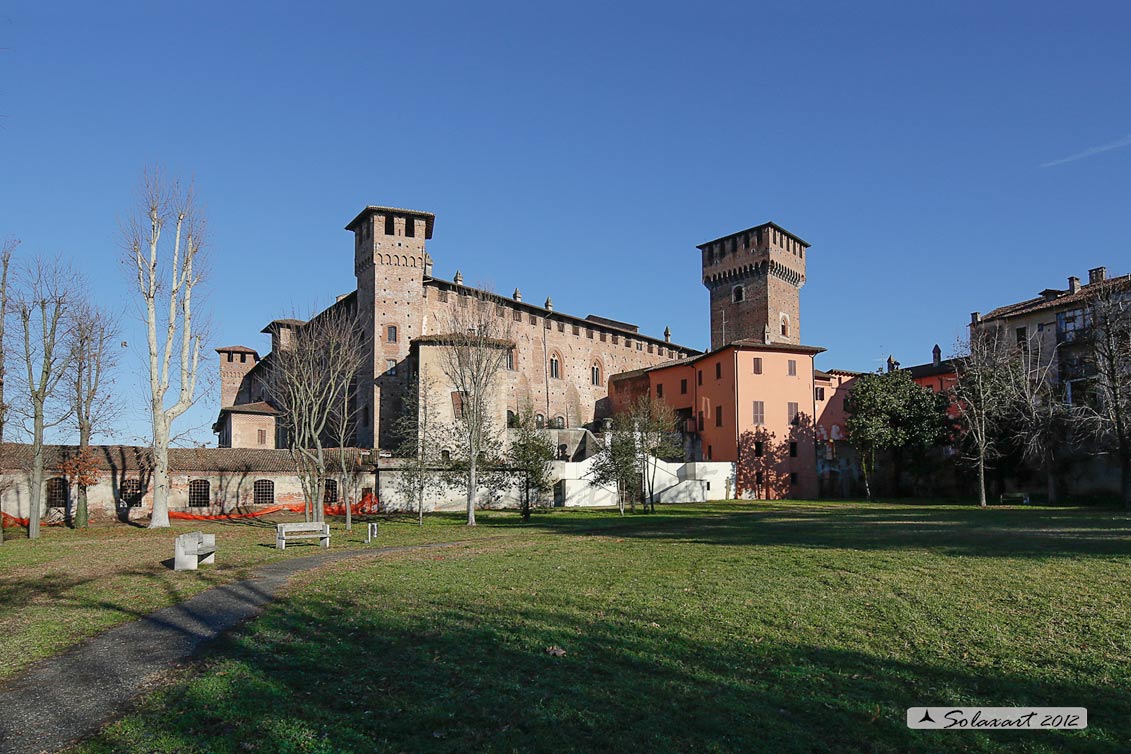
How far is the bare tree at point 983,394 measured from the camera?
40.6 meters

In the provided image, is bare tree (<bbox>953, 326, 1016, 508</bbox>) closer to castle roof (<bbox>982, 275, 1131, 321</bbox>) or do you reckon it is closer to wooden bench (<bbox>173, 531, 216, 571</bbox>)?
castle roof (<bbox>982, 275, 1131, 321</bbox>)

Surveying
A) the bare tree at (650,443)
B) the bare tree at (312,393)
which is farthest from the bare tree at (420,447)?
the bare tree at (650,443)

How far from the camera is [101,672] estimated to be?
7.46 metres

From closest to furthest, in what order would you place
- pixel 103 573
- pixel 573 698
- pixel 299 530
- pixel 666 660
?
pixel 573 698
pixel 666 660
pixel 103 573
pixel 299 530

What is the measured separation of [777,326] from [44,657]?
7186cm

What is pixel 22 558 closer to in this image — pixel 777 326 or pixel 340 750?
pixel 340 750

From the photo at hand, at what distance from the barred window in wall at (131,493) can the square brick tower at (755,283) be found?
52.6 metres

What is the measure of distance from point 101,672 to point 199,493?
1302 inches

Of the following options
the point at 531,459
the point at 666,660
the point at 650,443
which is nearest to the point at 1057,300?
the point at 650,443

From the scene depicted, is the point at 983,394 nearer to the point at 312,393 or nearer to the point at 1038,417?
the point at 1038,417

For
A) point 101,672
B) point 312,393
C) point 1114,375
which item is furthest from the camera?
point 1114,375

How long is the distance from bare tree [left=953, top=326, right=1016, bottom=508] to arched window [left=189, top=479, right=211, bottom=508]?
128 ft

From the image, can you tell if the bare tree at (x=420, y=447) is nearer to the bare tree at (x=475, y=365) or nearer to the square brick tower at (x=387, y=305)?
the bare tree at (x=475, y=365)

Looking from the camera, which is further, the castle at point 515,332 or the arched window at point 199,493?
the castle at point 515,332
